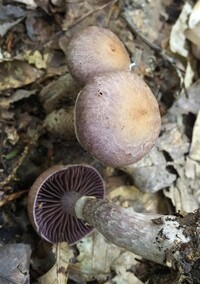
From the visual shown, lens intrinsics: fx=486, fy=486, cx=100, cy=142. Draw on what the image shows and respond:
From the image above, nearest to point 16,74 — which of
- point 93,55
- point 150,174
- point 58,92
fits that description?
point 58,92

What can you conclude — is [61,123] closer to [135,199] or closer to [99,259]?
[135,199]

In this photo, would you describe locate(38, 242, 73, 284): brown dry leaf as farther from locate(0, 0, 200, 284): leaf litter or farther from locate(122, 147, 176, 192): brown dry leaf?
locate(122, 147, 176, 192): brown dry leaf

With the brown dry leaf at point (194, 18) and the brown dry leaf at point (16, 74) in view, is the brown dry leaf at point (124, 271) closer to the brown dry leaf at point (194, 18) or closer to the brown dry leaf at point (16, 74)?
the brown dry leaf at point (16, 74)

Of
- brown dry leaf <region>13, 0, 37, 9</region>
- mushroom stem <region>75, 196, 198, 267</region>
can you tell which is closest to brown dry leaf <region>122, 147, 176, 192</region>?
mushroom stem <region>75, 196, 198, 267</region>

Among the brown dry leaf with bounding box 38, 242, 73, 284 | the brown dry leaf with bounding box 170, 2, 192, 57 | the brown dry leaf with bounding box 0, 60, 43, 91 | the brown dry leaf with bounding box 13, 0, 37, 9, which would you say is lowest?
the brown dry leaf with bounding box 38, 242, 73, 284

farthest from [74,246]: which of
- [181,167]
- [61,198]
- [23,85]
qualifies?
[23,85]

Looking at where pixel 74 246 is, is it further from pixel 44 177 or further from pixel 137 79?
pixel 137 79
